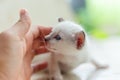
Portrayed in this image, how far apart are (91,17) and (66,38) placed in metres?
0.85

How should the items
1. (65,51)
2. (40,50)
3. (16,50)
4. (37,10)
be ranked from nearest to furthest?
1. (16,50)
2. (65,51)
3. (40,50)
4. (37,10)

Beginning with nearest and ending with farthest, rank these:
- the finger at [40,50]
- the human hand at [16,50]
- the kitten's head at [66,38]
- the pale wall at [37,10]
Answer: the human hand at [16,50] < the kitten's head at [66,38] < the finger at [40,50] < the pale wall at [37,10]

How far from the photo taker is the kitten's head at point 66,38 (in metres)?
0.94

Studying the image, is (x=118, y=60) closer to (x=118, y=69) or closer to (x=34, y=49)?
(x=118, y=69)

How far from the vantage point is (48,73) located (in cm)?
107

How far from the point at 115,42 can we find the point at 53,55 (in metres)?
0.49

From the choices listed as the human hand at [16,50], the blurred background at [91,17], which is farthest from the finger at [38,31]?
the blurred background at [91,17]

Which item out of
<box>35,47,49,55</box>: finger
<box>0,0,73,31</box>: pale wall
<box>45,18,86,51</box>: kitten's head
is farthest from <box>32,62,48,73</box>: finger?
<box>0,0,73,31</box>: pale wall

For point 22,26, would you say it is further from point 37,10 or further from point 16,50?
point 37,10

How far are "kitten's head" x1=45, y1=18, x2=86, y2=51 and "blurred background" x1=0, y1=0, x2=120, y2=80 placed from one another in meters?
0.18

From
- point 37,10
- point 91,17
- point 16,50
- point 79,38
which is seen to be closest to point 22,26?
point 16,50

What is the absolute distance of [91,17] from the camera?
1.77 metres

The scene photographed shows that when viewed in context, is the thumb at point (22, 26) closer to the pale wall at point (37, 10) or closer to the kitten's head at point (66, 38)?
the kitten's head at point (66, 38)

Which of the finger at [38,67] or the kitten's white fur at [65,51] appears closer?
the kitten's white fur at [65,51]
